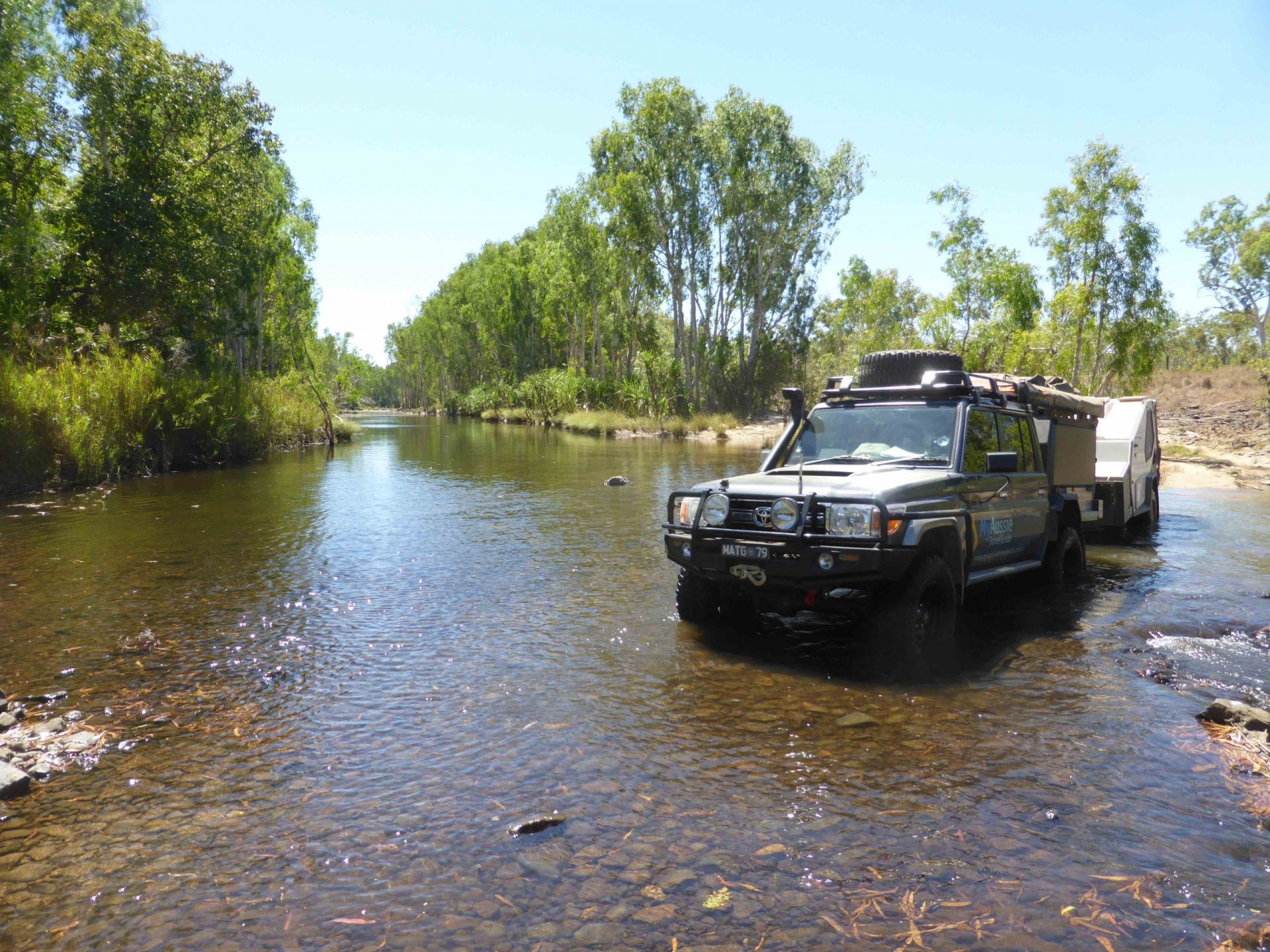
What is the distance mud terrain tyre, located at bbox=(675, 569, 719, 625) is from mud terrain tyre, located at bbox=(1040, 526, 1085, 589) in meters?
3.92

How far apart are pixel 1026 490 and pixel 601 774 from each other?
18.2ft

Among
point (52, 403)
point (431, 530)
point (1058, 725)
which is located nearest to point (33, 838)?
point (1058, 725)

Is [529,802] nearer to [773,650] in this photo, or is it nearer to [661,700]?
[661,700]

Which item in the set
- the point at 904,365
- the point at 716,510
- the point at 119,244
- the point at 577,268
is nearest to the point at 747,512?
the point at 716,510

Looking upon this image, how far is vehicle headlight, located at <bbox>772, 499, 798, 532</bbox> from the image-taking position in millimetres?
6418

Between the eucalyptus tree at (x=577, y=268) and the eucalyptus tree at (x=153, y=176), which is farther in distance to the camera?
the eucalyptus tree at (x=577, y=268)

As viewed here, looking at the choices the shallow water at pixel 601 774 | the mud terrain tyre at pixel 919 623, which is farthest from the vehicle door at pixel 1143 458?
the mud terrain tyre at pixel 919 623

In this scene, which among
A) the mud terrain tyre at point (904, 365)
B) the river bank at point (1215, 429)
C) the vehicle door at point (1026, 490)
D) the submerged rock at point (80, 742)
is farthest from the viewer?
the river bank at point (1215, 429)

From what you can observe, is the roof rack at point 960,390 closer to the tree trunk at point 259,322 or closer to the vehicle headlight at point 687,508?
the vehicle headlight at point 687,508

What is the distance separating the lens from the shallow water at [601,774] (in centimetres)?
344

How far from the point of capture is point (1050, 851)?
12.9 ft

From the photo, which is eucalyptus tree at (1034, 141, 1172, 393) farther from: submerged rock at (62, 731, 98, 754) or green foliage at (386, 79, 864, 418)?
submerged rock at (62, 731, 98, 754)

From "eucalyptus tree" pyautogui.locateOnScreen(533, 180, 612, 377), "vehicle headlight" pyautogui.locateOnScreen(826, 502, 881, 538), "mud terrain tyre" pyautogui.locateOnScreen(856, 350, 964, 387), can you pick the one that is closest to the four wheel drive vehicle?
"vehicle headlight" pyautogui.locateOnScreen(826, 502, 881, 538)

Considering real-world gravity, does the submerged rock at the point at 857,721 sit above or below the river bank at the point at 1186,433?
below
